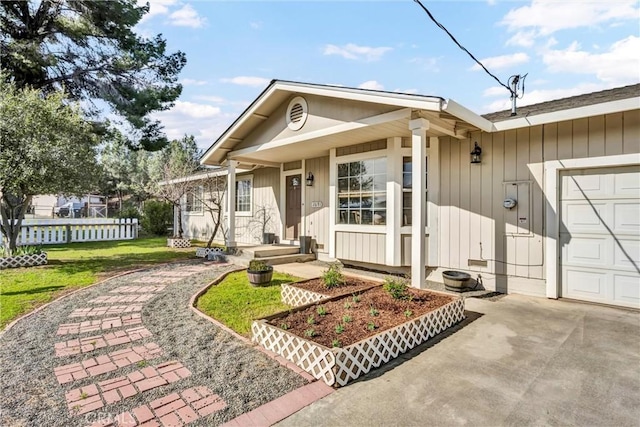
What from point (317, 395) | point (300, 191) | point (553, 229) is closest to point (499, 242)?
point (553, 229)

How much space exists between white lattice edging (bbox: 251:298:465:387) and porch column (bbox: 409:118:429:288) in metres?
1.24

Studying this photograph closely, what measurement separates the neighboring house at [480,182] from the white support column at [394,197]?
2cm

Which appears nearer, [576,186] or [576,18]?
[576,186]

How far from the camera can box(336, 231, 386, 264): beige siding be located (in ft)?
22.6

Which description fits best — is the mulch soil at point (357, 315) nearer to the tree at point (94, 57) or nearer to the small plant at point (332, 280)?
the small plant at point (332, 280)

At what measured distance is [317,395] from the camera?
2557 millimetres

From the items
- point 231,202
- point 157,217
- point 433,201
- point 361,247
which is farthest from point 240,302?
point 157,217

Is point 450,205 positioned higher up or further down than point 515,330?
higher up

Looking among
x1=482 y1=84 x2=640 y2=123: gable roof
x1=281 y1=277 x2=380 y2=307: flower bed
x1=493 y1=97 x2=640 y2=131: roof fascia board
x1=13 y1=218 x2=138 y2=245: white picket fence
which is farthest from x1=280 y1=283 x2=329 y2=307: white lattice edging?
x1=13 y1=218 x2=138 y2=245: white picket fence

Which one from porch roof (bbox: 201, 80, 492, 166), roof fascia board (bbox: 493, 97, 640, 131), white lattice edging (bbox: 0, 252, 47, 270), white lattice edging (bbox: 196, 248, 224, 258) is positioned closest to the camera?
roof fascia board (bbox: 493, 97, 640, 131)

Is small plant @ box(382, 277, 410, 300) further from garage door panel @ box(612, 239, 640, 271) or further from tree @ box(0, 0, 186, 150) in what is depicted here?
tree @ box(0, 0, 186, 150)

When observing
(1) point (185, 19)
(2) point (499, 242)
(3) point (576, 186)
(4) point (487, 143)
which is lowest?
(2) point (499, 242)

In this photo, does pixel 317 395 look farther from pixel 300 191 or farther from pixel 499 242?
pixel 300 191

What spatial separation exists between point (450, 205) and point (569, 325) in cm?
279
